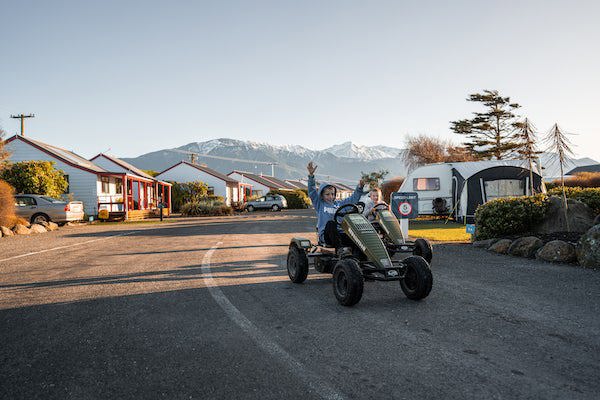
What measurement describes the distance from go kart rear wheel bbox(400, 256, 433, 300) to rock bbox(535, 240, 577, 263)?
4.74m

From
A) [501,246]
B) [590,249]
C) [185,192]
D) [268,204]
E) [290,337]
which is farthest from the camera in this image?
[268,204]

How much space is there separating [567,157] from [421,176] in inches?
491

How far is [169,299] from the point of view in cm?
549

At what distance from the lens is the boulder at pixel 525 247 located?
9.06m

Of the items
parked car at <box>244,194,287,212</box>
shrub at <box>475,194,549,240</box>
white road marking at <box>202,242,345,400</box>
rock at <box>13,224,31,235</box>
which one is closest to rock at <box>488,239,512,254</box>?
shrub at <box>475,194,549,240</box>

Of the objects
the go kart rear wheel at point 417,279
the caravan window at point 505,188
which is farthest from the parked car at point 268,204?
the go kart rear wheel at point 417,279

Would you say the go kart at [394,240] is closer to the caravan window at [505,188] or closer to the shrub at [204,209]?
the caravan window at [505,188]

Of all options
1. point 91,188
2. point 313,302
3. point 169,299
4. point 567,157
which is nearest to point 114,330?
point 169,299

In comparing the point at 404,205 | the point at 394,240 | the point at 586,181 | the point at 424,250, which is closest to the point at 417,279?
the point at 424,250

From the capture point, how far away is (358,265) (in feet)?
17.5

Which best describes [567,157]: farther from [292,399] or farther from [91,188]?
[91,188]

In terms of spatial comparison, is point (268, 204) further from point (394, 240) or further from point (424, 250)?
point (424, 250)

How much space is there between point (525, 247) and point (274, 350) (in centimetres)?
774

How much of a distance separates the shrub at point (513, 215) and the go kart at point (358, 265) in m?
6.60
